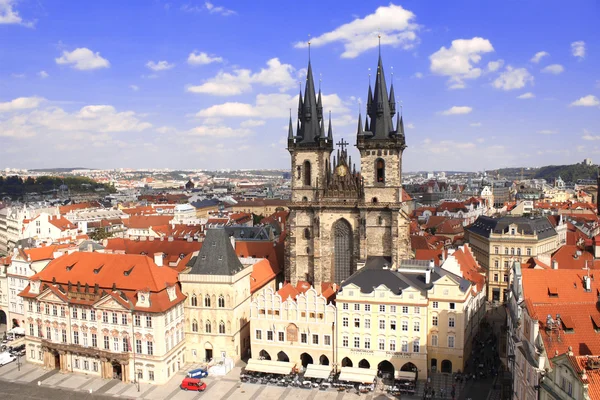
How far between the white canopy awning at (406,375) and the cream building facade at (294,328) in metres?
7.70

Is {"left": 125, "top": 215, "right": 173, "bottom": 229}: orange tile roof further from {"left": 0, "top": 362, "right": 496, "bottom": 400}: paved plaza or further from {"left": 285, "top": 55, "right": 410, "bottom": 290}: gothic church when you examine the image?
{"left": 0, "top": 362, "right": 496, "bottom": 400}: paved plaza

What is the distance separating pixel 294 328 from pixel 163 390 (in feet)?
51.6

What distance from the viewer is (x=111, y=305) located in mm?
59469

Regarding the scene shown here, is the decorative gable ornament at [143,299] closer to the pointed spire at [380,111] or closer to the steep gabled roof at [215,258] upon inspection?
the steep gabled roof at [215,258]

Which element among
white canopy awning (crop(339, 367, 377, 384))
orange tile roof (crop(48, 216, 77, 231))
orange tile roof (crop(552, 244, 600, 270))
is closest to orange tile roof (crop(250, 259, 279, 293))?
white canopy awning (crop(339, 367, 377, 384))

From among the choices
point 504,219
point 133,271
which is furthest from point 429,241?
point 133,271

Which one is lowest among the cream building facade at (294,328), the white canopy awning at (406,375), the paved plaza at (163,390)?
the paved plaza at (163,390)

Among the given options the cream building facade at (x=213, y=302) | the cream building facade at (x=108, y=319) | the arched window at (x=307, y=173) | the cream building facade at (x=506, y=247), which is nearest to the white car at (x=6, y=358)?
the cream building facade at (x=108, y=319)

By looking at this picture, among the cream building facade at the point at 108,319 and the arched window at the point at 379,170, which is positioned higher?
the arched window at the point at 379,170

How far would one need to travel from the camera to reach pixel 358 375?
184ft

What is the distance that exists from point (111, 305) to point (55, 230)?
72223 mm

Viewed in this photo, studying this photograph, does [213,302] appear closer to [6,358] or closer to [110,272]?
[110,272]

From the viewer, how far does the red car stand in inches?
2213

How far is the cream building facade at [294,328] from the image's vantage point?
6003 cm
